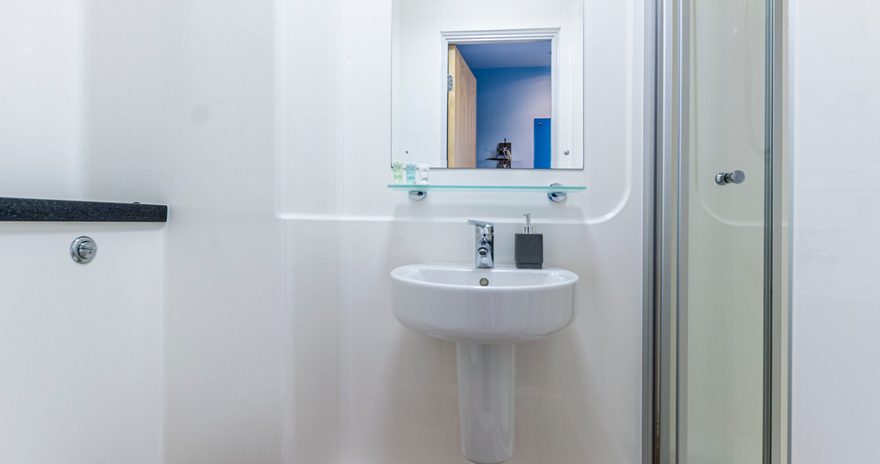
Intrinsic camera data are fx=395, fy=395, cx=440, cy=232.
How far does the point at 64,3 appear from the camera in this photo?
38.9 inches

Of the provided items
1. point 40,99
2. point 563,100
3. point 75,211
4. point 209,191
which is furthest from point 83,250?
point 563,100

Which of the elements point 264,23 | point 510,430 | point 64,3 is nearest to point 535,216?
point 510,430

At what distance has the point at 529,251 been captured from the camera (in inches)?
45.7

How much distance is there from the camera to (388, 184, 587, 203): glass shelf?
1169 millimetres

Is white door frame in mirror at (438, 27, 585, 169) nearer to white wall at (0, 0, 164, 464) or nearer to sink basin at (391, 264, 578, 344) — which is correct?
sink basin at (391, 264, 578, 344)

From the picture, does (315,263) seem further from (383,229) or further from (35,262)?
(35,262)

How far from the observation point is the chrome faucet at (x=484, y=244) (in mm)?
1157

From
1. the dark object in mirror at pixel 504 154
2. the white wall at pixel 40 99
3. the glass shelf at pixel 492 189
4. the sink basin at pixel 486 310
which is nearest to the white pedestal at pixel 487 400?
the sink basin at pixel 486 310

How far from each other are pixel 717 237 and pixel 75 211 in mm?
1398

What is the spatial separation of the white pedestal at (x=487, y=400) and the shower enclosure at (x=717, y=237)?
47 centimetres

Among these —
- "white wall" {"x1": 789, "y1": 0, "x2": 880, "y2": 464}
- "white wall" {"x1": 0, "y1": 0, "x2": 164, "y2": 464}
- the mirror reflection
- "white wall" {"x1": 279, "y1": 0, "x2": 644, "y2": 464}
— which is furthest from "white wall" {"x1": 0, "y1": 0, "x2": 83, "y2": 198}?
"white wall" {"x1": 789, "y1": 0, "x2": 880, "y2": 464}

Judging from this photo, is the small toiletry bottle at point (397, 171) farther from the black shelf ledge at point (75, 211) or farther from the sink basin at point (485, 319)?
the black shelf ledge at point (75, 211)

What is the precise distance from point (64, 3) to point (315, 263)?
0.89 meters

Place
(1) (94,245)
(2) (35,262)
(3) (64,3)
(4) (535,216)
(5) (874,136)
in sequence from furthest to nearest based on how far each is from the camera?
(4) (535,216) → (3) (64,3) → (1) (94,245) → (2) (35,262) → (5) (874,136)
